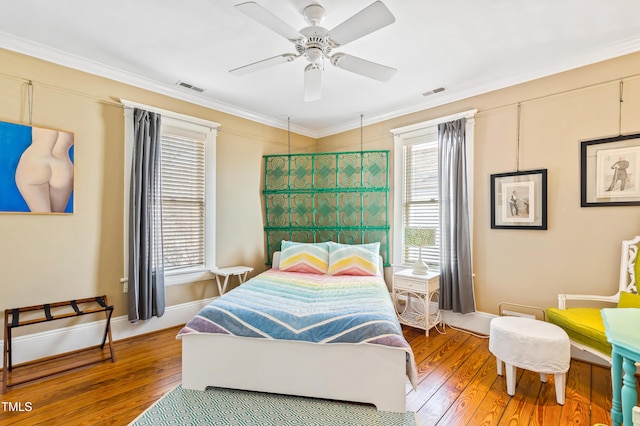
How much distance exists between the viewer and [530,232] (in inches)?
115

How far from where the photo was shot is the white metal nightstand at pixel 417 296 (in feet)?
10.6

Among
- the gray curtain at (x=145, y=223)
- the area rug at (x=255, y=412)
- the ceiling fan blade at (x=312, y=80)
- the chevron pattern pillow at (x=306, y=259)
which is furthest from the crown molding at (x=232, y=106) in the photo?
the area rug at (x=255, y=412)

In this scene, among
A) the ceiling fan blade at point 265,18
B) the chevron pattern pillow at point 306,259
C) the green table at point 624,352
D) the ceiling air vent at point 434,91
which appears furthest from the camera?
the chevron pattern pillow at point 306,259

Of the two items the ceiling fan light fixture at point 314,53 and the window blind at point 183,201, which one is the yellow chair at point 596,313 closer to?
the ceiling fan light fixture at point 314,53

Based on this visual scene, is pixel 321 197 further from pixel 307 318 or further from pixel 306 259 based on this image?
pixel 307 318

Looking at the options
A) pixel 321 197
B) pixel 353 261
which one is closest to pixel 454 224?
pixel 353 261

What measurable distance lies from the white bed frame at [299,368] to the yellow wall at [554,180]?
1.88 metres

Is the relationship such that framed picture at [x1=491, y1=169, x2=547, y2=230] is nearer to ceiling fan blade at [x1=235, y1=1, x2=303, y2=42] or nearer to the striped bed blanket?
the striped bed blanket

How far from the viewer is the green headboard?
14.0 ft

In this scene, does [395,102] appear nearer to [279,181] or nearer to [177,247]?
[279,181]

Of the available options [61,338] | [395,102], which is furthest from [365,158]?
[61,338]

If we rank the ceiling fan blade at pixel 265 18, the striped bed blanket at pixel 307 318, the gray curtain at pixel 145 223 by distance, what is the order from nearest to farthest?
the ceiling fan blade at pixel 265 18 → the striped bed blanket at pixel 307 318 → the gray curtain at pixel 145 223

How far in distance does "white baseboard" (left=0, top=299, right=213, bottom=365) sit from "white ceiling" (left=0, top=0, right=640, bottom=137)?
250cm

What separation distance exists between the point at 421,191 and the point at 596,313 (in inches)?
79.9
